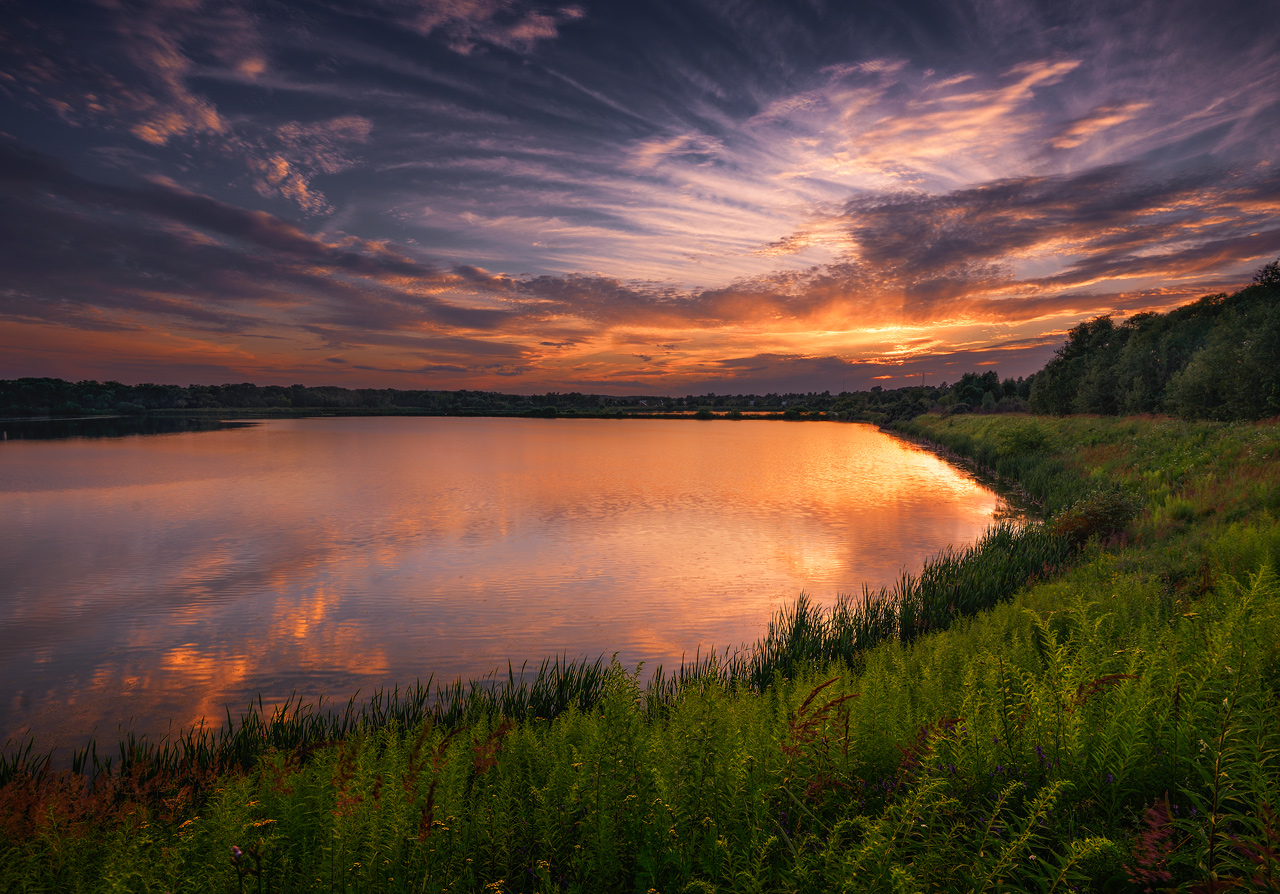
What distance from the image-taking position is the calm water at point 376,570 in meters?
12.4

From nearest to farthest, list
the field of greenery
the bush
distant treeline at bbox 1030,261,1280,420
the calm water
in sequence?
1. the field of greenery
2. the calm water
3. the bush
4. distant treeline at bbox 1030,261,1280,420

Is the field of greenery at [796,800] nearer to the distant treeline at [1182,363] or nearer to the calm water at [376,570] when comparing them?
the calm water at [376,570]

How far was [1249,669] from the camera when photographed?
195 inches

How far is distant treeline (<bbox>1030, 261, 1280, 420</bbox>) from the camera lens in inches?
1411

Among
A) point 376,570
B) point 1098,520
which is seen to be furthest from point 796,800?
point 1098,520

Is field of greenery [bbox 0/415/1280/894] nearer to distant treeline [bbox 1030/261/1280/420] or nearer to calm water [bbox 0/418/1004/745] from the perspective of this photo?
calm water [bbox 0/418/1004/745]

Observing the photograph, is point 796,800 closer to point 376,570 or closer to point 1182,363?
point 376,570

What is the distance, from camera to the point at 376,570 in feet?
65.1

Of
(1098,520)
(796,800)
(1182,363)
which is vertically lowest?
(1098,520)

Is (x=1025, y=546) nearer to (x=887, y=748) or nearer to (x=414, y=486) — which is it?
(x=887, y=748)

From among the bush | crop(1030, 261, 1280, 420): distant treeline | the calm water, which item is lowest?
the calm water

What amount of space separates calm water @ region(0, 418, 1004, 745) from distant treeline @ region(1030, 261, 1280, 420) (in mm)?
17850

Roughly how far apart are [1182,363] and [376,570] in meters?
75.6

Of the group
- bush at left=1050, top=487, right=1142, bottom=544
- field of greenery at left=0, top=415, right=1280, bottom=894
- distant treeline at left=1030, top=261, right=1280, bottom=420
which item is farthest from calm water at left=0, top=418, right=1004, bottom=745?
distant treeline at left=1030, top=261, right=1280, bottom=420
